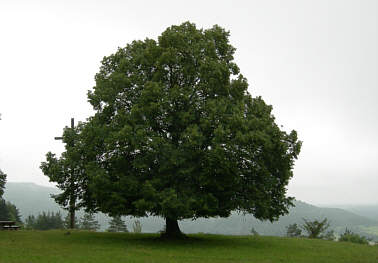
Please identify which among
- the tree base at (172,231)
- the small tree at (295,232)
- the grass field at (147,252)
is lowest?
the small tree at (295,232)

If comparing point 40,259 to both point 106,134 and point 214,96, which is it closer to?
point 106,134

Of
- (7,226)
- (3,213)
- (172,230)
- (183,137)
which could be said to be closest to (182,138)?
(183,137)

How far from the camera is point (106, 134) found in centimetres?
2477

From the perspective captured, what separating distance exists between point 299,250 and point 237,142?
827 centimetres

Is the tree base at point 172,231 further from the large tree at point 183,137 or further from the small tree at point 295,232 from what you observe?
the small tree at point 295,232

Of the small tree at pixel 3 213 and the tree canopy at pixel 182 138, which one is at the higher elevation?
the tree canopy at pixel 182 138

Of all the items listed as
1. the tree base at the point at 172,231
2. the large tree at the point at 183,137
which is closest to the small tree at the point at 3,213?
the large tree at the point at 183,137

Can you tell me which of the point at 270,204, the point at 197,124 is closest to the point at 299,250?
the point at 270,204

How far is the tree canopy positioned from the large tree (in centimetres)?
7

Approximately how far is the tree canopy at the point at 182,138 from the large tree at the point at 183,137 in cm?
7

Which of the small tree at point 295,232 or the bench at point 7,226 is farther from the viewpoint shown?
the small tree at point 295,232

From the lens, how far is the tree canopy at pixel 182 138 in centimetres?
2308

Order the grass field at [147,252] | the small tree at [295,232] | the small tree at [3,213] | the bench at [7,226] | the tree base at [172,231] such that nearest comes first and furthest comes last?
the grass field at [147,252], the tree base at [172,231], the bench at [7,226], the small tree at [295,232], the small tree at [3,213]

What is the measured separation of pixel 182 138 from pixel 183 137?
634mm
